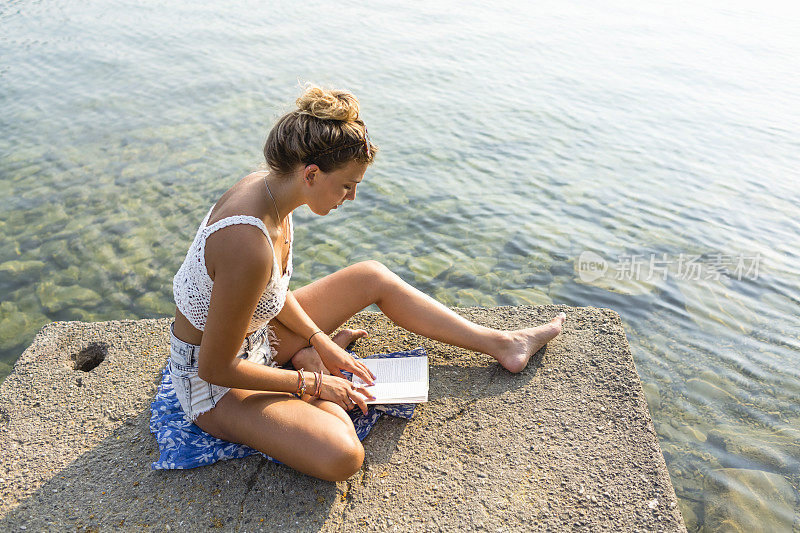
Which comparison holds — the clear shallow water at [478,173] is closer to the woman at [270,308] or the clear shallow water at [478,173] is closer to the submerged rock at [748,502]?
the submerged rock at [748,502]

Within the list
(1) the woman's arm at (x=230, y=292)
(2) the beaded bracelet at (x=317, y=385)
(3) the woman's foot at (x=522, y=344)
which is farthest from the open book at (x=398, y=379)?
(1) the woman's arm at (x=230, y=292)

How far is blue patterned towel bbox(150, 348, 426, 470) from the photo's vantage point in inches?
111

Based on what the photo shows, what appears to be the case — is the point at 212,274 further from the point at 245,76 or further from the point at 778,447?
the point at 245,76

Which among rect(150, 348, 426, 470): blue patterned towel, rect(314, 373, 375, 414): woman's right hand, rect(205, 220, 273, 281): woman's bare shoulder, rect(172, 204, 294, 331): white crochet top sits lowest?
rect(150, 348, 426, 470): blue patterned towel

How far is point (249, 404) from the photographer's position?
8.98ft

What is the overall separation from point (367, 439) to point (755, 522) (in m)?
2.25

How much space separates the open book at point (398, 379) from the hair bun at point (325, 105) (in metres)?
1.38

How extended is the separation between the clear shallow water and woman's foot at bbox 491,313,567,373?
44.1 inches

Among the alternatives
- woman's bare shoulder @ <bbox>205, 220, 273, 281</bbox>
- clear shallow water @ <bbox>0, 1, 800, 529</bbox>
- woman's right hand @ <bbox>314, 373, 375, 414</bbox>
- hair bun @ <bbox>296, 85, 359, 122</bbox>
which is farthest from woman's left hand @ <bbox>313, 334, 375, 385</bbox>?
clear shallow water @ <bbox>0, 1, 800, 529</bbox>

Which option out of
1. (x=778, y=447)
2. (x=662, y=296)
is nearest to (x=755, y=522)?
(x=778, y=447)

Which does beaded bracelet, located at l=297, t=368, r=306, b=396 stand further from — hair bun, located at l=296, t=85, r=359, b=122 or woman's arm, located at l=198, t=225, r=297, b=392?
hair bun, located at l=296, t=85, r=359, b=122

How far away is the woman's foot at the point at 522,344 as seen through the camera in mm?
3451

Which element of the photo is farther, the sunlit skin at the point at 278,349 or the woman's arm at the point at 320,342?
the woman's arm at the point at 320,342

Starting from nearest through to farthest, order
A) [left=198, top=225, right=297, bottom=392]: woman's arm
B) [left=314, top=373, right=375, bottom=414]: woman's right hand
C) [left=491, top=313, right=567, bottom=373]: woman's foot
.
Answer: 1. [left=198, top=225, right=297, bottom=392]: woman's arm
2. [left=314, top=373, right=375, bottom=414]: woman's right hand
3. [left=491, top=313, right=567, bottom=373]: woman's foot
